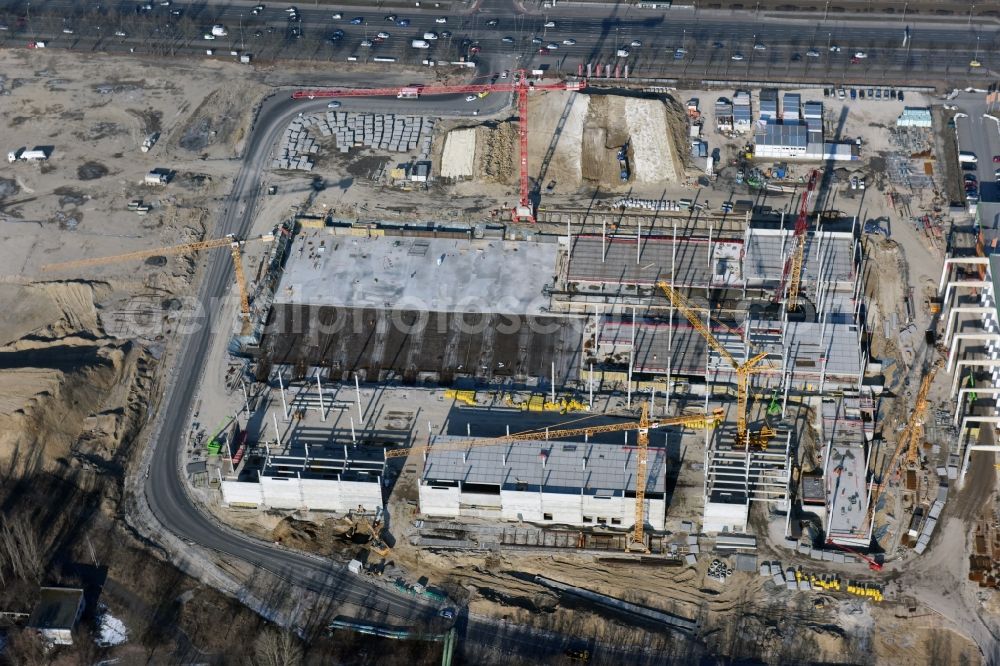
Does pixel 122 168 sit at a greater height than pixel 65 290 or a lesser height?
greater

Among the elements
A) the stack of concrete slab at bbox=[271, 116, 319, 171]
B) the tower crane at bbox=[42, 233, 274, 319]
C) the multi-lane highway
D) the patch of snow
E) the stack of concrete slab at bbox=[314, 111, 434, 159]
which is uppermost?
the multi-lane highway

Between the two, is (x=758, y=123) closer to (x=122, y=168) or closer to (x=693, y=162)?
(x=693, y=162)

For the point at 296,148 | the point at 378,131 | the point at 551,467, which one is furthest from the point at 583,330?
the point at 296,148

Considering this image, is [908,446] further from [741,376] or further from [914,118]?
[914,118]

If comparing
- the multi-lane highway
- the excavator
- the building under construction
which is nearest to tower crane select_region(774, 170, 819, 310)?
the building under construction

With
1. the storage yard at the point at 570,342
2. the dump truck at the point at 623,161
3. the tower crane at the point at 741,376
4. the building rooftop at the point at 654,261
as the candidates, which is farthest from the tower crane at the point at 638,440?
the dump truck at the point at 623,161

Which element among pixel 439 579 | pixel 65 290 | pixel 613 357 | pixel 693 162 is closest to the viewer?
pixel 439 579

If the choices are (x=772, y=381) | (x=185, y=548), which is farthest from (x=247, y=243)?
(x=772, y=381)

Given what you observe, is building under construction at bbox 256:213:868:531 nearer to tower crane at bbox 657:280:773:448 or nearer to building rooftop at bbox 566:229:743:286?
building rooftop at bbox 566:229:743:286
